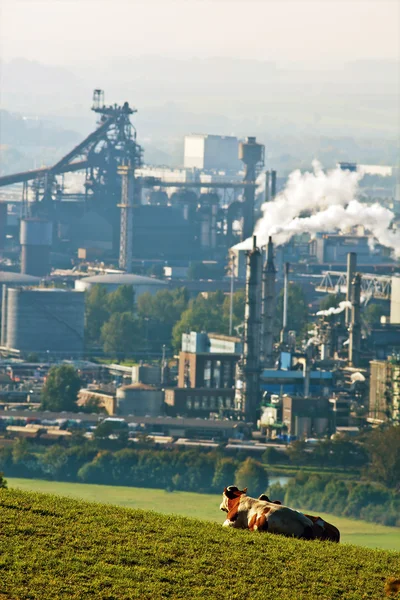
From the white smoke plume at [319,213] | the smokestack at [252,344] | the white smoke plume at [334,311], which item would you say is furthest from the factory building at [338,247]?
the smokestack at [252,344]

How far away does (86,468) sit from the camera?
48062 millimetres

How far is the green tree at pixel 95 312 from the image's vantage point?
278 feet

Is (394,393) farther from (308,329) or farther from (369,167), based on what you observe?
(369,167)

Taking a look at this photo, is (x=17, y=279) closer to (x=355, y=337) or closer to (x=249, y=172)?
(x=249, y=172)

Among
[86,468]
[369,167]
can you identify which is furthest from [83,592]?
[369,167]

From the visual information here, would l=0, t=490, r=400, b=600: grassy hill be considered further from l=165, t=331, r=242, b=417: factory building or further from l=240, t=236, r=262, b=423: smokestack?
l=165, t=331, r=242, b=417: factory building

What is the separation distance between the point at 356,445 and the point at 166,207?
75710mm

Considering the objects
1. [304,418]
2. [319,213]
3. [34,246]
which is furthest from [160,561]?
[34,246]

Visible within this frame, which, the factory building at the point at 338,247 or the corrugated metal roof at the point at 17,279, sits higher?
the factory building at the point at 338,247

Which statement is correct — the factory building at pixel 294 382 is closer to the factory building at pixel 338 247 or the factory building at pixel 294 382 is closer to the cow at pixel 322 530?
the cow at pixel 322 530

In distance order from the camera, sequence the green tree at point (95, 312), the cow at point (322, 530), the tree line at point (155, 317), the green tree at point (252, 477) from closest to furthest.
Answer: the cow at point (322, 530)
the green tree at point (252, 477)
the tree line at point (155, 317)
the green tree at point (95, 312)

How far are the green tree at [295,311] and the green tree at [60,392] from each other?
17.6 metres

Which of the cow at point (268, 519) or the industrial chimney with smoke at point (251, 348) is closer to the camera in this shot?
the cow at point (268, 519)

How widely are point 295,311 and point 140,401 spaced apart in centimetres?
2445
